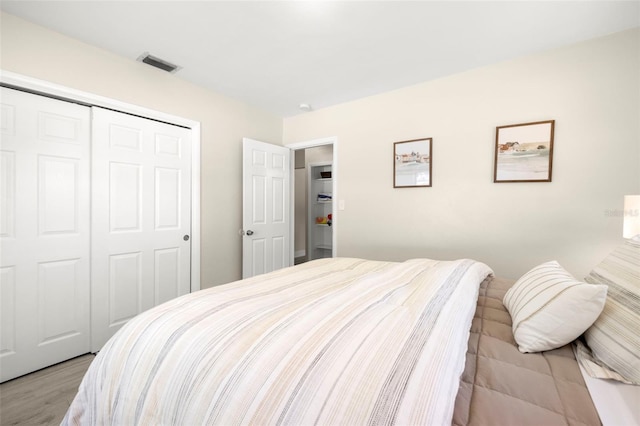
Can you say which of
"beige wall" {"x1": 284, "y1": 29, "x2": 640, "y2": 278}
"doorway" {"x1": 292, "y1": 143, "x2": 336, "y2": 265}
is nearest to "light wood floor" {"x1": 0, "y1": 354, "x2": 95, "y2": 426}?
"beige wall" {"x1": 284, "y1": 29, "x2": 640, "y2": 278}

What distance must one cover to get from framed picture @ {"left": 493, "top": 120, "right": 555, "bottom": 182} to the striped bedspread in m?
1.57

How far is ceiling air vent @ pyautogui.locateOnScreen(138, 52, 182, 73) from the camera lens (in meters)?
2.29

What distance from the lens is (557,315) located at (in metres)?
0.91

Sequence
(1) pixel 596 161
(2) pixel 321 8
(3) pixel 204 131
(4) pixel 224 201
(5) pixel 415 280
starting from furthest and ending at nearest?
(4) pixel 224 201 → (3) pixel 204 131 → (1) pixel 596 161 → (2) pixel 321 8 → (5) pixel 415 280

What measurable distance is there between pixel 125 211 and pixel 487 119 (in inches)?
129

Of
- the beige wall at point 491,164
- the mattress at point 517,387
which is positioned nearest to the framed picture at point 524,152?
the beige wall at point 491,164

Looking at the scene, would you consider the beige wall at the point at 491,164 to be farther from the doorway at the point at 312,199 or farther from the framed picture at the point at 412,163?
the doorway at the point at 312,199

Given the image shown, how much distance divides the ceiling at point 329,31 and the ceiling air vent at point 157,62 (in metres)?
0.06

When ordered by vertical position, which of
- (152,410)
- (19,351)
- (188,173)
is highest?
(188,173)

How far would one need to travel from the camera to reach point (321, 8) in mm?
1757

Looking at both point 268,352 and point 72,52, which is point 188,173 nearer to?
point 72,52

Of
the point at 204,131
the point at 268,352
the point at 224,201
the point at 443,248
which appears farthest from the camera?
the point at 224,201

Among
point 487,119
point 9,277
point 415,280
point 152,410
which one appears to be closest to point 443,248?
point 487,119

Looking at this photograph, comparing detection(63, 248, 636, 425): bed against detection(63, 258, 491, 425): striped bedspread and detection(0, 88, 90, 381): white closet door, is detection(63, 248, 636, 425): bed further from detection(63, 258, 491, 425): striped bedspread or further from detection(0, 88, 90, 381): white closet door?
detection(0, 88, 90, 381): white closet door
